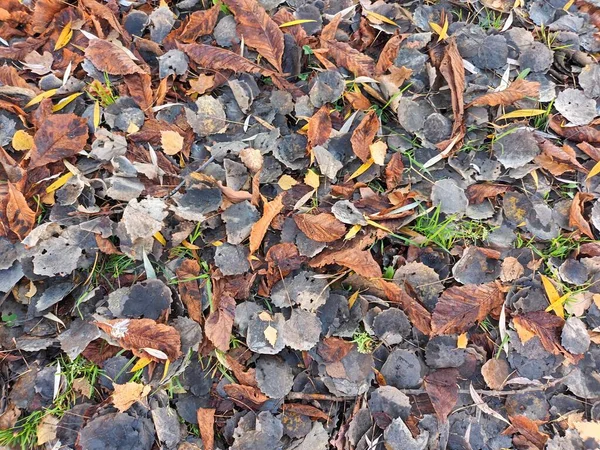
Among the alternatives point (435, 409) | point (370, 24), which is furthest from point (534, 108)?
point (435, 409)

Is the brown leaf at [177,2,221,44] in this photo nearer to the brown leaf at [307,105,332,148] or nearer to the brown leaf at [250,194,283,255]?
the brown leaf at [307,105,332,148]

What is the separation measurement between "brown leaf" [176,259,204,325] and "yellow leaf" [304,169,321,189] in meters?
0.45

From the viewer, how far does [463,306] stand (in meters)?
1.52

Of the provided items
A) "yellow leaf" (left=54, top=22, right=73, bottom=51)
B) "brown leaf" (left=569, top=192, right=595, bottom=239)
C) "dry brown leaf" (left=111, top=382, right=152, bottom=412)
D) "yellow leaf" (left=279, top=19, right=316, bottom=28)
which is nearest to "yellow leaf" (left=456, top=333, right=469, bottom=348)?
"brown leaf" (left=569, top=192, right=595, bottom=239)

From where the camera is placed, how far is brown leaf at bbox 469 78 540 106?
1691mm

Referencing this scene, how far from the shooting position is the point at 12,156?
1651mm

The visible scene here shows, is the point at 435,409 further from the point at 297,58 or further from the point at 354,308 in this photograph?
the point at 297,58

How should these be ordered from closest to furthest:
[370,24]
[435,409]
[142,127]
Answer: [435,409] → [142,127] → [370,24]

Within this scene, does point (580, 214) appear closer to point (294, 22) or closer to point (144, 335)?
point (294, 22)

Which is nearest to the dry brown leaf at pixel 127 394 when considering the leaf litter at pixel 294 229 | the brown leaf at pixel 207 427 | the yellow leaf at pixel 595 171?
the leaf litter at pixel 294 229

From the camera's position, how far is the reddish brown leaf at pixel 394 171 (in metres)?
1.62

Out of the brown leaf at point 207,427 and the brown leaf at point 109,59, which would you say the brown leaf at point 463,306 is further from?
the brown leaf at point 109,59

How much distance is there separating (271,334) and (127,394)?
0.46m

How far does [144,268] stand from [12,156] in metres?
0.61
